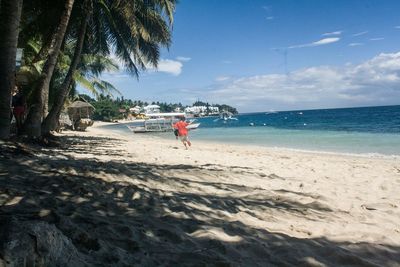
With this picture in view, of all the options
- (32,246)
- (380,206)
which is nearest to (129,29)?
(380,206)

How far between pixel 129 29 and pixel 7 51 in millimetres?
10868

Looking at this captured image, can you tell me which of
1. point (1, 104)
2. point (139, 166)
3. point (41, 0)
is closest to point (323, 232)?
point (139, 166)

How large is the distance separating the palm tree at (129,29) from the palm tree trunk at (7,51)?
6516 mm

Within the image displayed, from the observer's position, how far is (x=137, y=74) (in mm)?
20234

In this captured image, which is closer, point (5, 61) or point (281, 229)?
point (281, 229)

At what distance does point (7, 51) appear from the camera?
274 inches

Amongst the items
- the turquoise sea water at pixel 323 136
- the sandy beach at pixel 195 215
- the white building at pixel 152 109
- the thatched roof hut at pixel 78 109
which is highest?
the white building at pixel 152 109

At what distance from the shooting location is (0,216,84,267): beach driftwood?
2.01 m

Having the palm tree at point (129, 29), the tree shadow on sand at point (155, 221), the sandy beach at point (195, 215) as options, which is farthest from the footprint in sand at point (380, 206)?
the palm tree at point (129, 29)

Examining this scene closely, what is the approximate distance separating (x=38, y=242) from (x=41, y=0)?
12.4m

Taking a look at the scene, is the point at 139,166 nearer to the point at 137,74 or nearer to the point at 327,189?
the point at 327,189

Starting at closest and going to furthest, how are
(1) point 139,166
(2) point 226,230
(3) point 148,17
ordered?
(2) point 226,230 < (1) point 139,166 < (3) point 148,17

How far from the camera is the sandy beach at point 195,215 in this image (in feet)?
10.2

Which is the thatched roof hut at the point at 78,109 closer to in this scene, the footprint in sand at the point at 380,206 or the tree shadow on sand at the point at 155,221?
the tree shadow on sand at the point at 155,221
